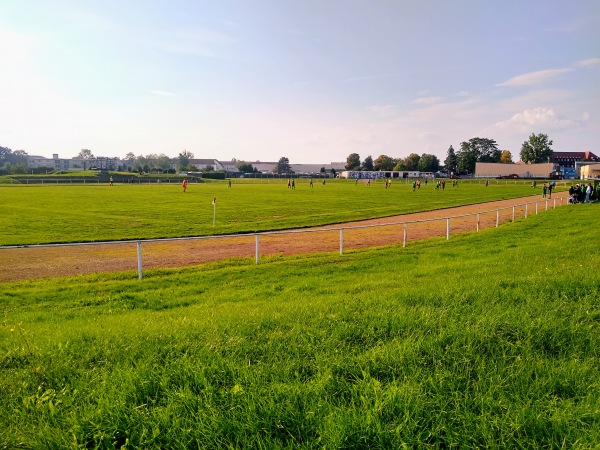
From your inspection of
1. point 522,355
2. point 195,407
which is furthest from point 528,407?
point 195,407

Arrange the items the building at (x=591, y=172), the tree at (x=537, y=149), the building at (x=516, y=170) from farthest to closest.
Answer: the tree at (x=537, y=149)
the building at (x=516, y=170)
the building at (x=591, y=172)

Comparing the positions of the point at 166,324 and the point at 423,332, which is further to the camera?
the point at 166,324

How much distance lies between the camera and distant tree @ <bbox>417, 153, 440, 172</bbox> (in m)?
164

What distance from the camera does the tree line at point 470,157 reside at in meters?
155

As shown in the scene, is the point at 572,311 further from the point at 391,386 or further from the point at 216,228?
the point at 216,228

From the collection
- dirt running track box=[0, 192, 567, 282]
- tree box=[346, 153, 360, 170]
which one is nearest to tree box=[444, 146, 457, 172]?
tree box=[346, 153, 360, 170]

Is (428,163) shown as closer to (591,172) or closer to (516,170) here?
(516,170)

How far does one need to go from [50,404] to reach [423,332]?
3395 mm

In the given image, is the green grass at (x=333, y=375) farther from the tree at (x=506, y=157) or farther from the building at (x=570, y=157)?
the building at (x=570, y=157)

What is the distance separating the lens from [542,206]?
3475 centimetres

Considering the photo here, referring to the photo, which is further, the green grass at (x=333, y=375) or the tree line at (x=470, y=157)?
the tree line at (x=470, y=157)

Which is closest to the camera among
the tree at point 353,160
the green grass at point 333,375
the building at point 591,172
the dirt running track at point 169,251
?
the green grass at point 333,375

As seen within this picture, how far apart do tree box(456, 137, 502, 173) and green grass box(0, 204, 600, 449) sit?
6586 inches

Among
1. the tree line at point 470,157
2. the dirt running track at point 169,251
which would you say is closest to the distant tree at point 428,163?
the tree line at point 470,157
